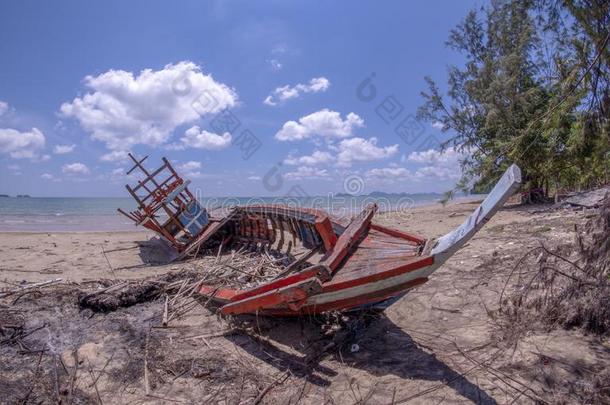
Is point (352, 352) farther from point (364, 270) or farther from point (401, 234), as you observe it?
point (401, 234)

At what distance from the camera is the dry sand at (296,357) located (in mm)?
3029

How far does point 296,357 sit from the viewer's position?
3775 millimetres

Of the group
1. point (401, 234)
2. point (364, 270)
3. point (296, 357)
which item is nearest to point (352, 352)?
point (296, 357)

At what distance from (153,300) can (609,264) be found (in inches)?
215

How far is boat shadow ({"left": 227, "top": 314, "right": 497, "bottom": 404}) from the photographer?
3.18 m

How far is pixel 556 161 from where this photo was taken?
540 inches

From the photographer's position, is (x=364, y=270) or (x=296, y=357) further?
(x=296, y=357)

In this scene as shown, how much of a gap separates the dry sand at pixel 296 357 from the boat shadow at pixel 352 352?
0.4 inches

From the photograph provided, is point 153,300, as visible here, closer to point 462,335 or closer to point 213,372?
point 213,372

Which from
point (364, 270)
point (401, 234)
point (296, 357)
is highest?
point (401, 234)

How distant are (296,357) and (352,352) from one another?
556 millimetres

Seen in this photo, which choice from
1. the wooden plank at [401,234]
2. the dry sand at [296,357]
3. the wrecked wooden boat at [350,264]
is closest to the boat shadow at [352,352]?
the dry sand at [296,357]

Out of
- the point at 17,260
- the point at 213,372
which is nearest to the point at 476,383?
the point at 213,372

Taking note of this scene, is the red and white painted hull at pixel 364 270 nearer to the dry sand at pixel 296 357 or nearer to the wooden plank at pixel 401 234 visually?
the wooden plank at pixel 401 234
